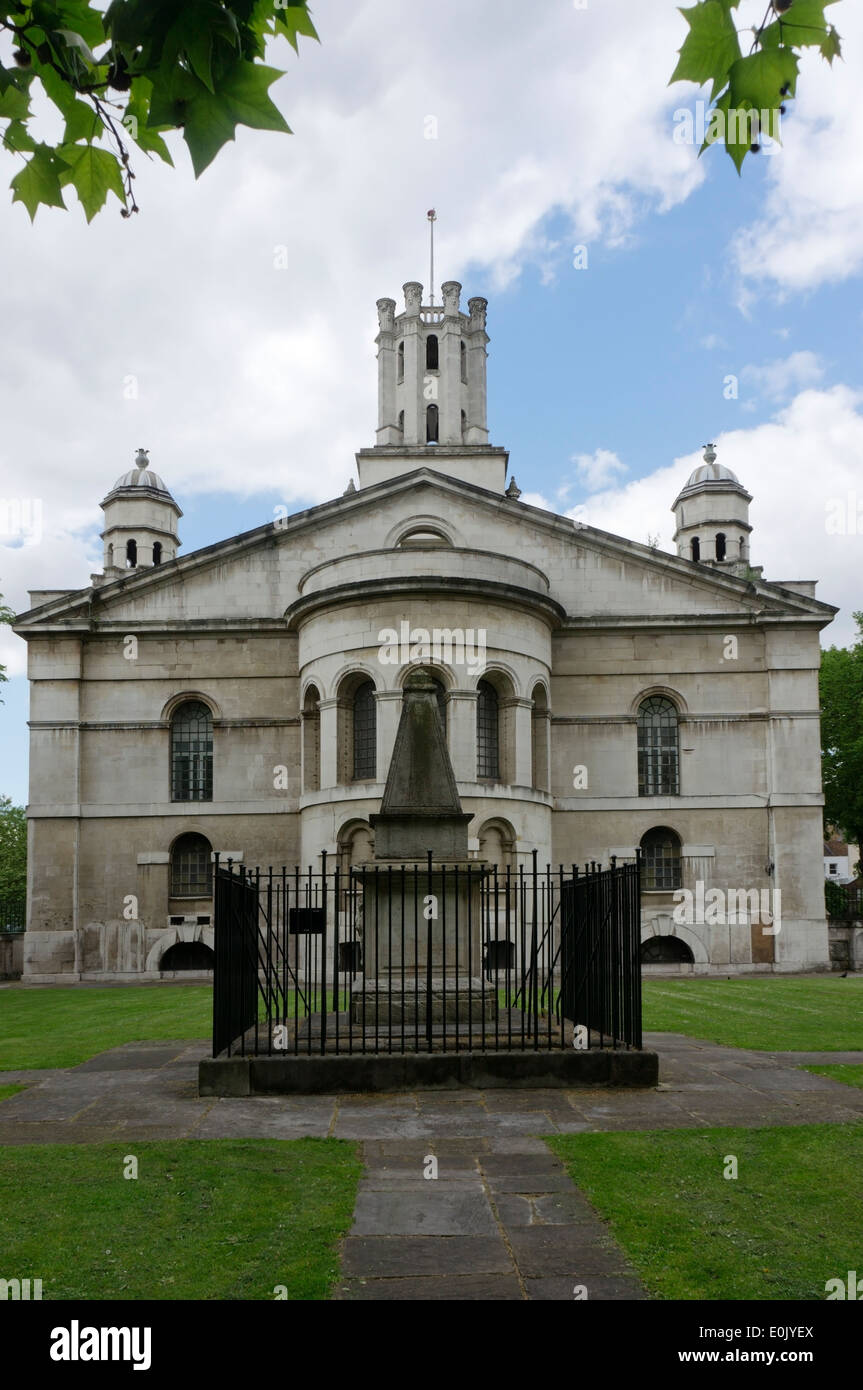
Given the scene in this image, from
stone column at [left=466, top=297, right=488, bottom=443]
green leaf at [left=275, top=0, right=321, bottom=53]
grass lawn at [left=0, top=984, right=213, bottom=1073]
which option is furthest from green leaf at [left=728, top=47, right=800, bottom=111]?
stone column at [left=466, top=297, right=488, bottom=443]

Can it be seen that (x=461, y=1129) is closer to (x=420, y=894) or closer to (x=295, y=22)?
(x=420, y=894)

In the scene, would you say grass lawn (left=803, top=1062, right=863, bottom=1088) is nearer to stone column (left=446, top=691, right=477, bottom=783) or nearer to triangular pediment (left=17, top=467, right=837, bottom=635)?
stone column (left=446, top=691, right=477, bottom=783)

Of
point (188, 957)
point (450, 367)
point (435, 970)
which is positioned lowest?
point (188, 957)

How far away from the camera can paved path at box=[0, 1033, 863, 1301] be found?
575 cm

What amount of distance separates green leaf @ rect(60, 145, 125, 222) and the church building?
23933mm

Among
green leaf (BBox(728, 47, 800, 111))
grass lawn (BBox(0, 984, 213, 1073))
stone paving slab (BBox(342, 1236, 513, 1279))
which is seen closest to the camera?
green leaf (BBox(728, 47, 800, 111))

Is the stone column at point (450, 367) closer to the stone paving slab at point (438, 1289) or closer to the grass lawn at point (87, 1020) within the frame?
the grass lawn at point (87, 1020)

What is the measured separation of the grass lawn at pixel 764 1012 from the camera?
14.4 metres

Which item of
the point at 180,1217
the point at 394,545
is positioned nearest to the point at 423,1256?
the point at 180,1217

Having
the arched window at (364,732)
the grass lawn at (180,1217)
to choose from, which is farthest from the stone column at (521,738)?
the grass lawn at (180,1217)

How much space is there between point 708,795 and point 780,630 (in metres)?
4.61

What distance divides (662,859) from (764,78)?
2718 centimetres

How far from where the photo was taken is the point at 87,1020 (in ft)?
59.9

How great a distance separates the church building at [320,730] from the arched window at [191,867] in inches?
2.4
